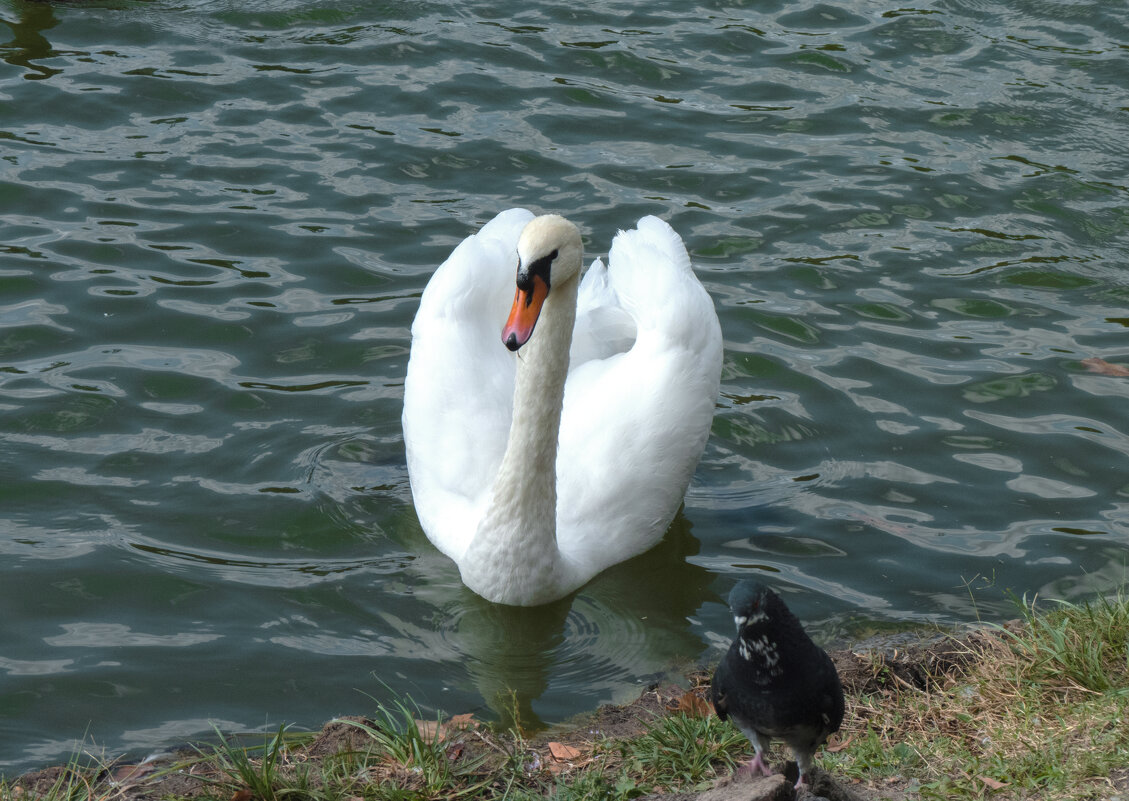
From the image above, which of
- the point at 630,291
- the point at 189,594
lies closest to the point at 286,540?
the point at 189,594

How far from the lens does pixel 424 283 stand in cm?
768

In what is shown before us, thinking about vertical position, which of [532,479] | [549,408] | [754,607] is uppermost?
[754,607]

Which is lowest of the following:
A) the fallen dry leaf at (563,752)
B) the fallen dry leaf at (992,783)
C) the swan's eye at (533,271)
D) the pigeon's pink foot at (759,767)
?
the fallen dry leaf at (563,752)

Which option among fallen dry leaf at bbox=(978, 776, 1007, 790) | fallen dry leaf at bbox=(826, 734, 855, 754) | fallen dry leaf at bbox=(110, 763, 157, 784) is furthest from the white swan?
fallen dry leaf at bbox=(978, 776, 1007, 790)

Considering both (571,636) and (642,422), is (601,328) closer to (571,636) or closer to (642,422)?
(642,422)

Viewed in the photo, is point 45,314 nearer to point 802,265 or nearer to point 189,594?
point 189,594

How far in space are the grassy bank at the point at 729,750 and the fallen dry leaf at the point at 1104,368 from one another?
257 cm

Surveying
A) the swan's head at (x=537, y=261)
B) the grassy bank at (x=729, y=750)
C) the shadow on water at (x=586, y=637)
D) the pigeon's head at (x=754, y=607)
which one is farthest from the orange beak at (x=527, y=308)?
the pigeon's head at (x=754, y=607)

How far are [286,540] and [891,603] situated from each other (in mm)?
2581

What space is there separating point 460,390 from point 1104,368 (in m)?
3.46

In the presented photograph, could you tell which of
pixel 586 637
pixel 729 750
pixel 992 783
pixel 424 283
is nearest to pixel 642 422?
pixel 586 637

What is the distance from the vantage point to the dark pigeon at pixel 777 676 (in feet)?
11.3

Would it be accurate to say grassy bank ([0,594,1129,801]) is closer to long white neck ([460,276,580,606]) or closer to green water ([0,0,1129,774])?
green water ([0,0,1129,774])

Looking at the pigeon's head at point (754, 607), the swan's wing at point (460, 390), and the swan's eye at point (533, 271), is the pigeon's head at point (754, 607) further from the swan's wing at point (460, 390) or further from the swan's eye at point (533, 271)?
the swan's wing at point (460, 390)
